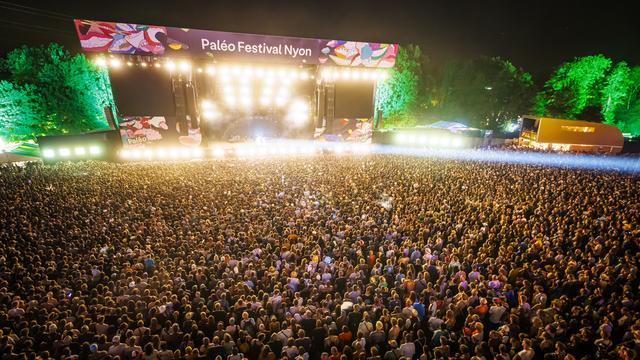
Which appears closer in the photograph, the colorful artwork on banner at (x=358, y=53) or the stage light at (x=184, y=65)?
the stage light at (x=184, y=65)

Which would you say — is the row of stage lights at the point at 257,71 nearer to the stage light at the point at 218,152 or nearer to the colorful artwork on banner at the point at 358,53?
the colorful artwork on banner at the point at 358,53

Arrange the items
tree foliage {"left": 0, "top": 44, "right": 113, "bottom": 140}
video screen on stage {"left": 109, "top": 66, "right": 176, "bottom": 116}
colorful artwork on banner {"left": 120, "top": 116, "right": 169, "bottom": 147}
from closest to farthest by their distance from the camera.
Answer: video screen on stage {"left": 109, "top": 66, "right": 176, "bottom": 116}, colorful artwork on banner {"left": 120, "top": 116, "right": 169, "bottom": 147}, tree foliage {"left": 0, "top": 44, "right": 113, "bottom": 140}

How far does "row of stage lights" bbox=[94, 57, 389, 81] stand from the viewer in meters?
16.5

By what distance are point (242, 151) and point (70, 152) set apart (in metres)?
8.72

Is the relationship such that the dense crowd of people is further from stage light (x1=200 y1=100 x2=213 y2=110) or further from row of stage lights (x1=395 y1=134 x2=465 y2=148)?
row of stage lights (x1=395 y1=134 x2=465 y2=148)

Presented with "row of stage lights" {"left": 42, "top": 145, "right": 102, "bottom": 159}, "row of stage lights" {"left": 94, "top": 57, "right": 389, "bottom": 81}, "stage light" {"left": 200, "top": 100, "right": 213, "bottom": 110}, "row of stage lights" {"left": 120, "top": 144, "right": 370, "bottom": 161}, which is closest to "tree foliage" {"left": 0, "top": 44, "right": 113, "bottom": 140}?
"row of stage lights" {"left": 42, "top": 145, "right": 102, "bottom": 159}

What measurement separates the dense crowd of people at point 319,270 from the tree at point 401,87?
2393cm

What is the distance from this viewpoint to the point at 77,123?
90.2 feet

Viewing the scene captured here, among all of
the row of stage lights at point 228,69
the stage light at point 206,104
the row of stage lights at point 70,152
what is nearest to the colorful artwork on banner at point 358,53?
the row of stage lights at point 228,69

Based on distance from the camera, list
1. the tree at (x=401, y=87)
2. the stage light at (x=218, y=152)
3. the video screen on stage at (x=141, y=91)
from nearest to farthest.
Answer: the video screen on stage at (x=141, y=91) → the stage light at (x=218, y=152) → the tree at (x=401, y=87)

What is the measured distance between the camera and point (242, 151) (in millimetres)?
18797

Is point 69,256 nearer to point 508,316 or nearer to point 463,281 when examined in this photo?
point 463,281

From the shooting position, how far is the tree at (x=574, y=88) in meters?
33.5

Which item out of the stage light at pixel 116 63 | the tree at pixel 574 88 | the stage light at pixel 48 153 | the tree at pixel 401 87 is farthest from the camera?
the tree at pixel 574 88
